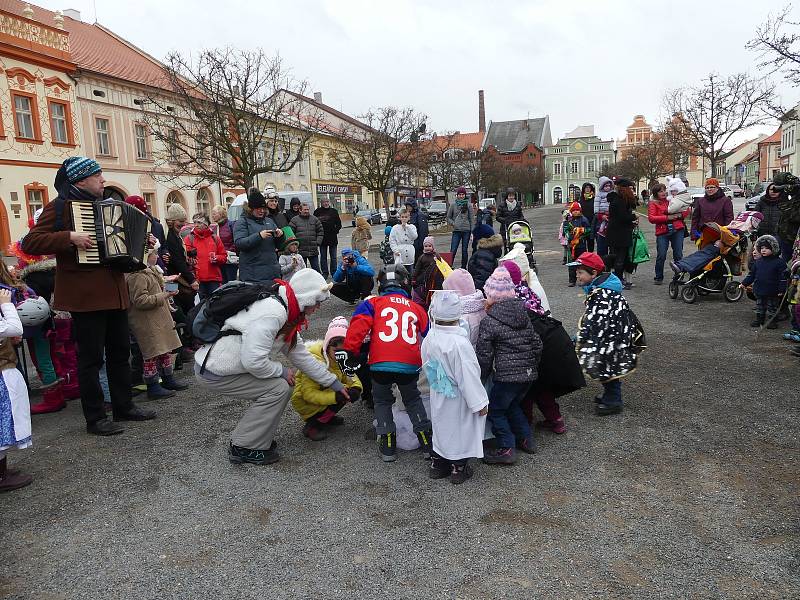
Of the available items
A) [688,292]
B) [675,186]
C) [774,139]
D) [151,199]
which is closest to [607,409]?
[688,292]

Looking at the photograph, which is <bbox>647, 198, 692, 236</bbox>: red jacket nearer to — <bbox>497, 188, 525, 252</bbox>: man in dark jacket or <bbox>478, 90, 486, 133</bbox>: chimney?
<bbox>497, 188, 525, 252</bbox>: man in dark jacket

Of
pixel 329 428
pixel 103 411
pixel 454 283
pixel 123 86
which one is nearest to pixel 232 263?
pixel 103 411

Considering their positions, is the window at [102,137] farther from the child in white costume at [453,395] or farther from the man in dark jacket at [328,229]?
the child in white costume at [453,395]

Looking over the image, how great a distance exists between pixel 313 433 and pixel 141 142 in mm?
31334

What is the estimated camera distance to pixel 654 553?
9.42ft

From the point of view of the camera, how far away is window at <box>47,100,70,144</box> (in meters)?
26.0

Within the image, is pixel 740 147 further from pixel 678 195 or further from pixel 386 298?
pixel 386 298

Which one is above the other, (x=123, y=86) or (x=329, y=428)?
(x=123, y=86)

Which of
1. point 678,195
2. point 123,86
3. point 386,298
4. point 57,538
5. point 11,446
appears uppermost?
point 123,86

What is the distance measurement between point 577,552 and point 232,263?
6951mm

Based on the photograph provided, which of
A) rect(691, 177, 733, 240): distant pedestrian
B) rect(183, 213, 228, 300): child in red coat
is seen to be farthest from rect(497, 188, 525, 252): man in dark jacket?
rect(183, 213, 228, 300): child in red coat

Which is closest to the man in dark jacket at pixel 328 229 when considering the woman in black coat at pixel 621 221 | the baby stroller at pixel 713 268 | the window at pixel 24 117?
the woman in black coat at pixel 621 221

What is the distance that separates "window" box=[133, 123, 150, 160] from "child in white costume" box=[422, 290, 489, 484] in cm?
3164

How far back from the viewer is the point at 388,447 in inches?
161
